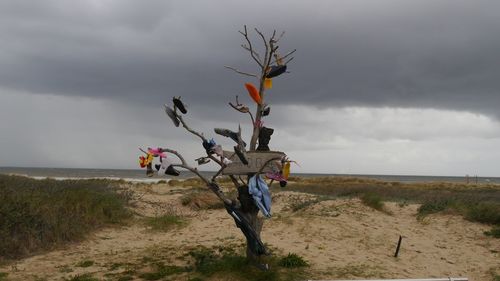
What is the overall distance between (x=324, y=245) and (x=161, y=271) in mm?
3835

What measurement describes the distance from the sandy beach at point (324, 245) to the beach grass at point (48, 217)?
1.18 feet

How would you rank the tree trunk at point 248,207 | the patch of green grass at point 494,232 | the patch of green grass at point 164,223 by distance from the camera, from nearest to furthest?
the tree trunk at point 248,207 < the patch of green grass at point 494,232 < the patch of green grass at point 164,223

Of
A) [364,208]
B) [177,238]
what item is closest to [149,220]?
[177,238]

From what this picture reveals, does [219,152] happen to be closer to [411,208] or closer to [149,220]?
[149,220]

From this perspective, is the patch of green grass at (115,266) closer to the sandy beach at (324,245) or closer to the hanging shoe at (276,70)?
the sandy beach at (324,245)

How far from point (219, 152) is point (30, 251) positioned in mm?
4928

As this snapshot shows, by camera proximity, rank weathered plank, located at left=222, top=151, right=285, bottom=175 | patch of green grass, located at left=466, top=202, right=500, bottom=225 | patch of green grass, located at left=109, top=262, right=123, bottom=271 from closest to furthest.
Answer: weathered plank, located at left=222, top=151, right=285, bottom=175, patch of green grass, located at left=109, top=262, right=123, bottom=271, patch of green grass, located at left=466, top=202, right=500, bottom=225

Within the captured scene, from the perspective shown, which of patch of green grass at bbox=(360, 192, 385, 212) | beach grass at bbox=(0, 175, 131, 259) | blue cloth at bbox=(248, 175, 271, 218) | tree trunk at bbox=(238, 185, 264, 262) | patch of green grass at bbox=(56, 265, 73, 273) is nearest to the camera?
blue cloth at bbox=(248, 175, 271, 218)

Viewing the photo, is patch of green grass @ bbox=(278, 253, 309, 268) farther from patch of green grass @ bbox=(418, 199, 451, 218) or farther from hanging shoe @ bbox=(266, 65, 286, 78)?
Result: patch of green grass @ bbox=(418, 199, 451, 218)

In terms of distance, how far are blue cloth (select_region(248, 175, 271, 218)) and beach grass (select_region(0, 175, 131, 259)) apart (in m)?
5.05

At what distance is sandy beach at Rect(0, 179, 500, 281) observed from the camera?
801 centimetres

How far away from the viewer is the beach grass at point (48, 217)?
29.8 ft

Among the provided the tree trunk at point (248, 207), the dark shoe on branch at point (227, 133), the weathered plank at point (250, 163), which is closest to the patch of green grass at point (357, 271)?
the tree trunk at point (248, 207)

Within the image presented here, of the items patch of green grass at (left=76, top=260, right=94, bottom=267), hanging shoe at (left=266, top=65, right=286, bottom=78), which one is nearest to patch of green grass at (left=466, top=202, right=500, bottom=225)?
hanging shoe at (left=266, top=65, right=286, bottom=78)
